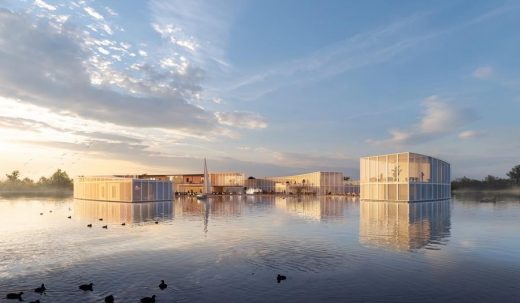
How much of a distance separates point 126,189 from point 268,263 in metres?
98.1

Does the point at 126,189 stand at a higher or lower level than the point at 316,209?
higher

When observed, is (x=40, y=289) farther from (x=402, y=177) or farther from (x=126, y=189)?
(x=402, y=177)

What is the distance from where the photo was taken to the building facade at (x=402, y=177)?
125 metres

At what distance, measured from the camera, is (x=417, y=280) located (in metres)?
30.7

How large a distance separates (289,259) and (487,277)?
1622 centimetres

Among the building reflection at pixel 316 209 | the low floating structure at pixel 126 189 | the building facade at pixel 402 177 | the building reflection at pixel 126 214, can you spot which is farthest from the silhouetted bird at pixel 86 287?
A: the building facade at pixel 402 177

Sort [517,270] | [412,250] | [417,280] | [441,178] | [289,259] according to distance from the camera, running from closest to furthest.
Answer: [417,280] < [517,270] < [289,259] < [412,250] < [441,178]

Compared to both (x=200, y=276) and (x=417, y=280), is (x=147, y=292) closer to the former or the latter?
(x=200, y=276)

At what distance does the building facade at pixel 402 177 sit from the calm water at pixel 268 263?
207 feet

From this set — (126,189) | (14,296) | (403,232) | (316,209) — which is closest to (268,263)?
(14,296)

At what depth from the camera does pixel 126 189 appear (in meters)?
126

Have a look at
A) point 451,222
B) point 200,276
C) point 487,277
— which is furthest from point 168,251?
point 451,222

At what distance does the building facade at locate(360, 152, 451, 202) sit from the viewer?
125m

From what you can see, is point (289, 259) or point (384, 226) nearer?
point (289, 259)
